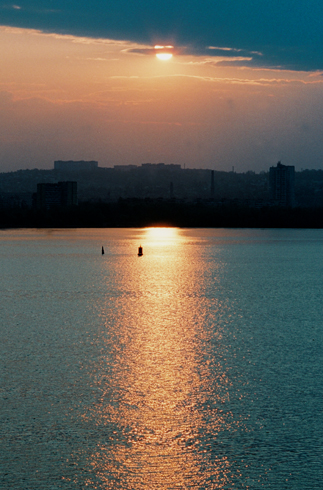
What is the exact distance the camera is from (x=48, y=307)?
34094 millimetres

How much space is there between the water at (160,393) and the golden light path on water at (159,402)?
0.04m

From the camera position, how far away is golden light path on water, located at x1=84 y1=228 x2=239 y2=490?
38.4 feet

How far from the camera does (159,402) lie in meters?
16.1

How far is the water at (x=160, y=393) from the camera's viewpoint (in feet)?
38.6

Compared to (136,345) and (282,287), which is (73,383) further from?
(282,287)

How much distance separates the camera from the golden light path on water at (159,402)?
1171 centimetres

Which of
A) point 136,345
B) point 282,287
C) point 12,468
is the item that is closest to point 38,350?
point 136,345

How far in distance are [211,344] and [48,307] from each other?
1251cm

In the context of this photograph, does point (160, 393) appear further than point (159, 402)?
Yes

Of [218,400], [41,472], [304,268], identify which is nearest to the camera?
[41,472]

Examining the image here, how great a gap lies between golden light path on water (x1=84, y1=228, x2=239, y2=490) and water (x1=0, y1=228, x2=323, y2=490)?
0.12ft

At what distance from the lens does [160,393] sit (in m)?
17.0

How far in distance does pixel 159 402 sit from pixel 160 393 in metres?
0.84

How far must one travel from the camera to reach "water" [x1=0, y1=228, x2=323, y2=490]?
11773mm
